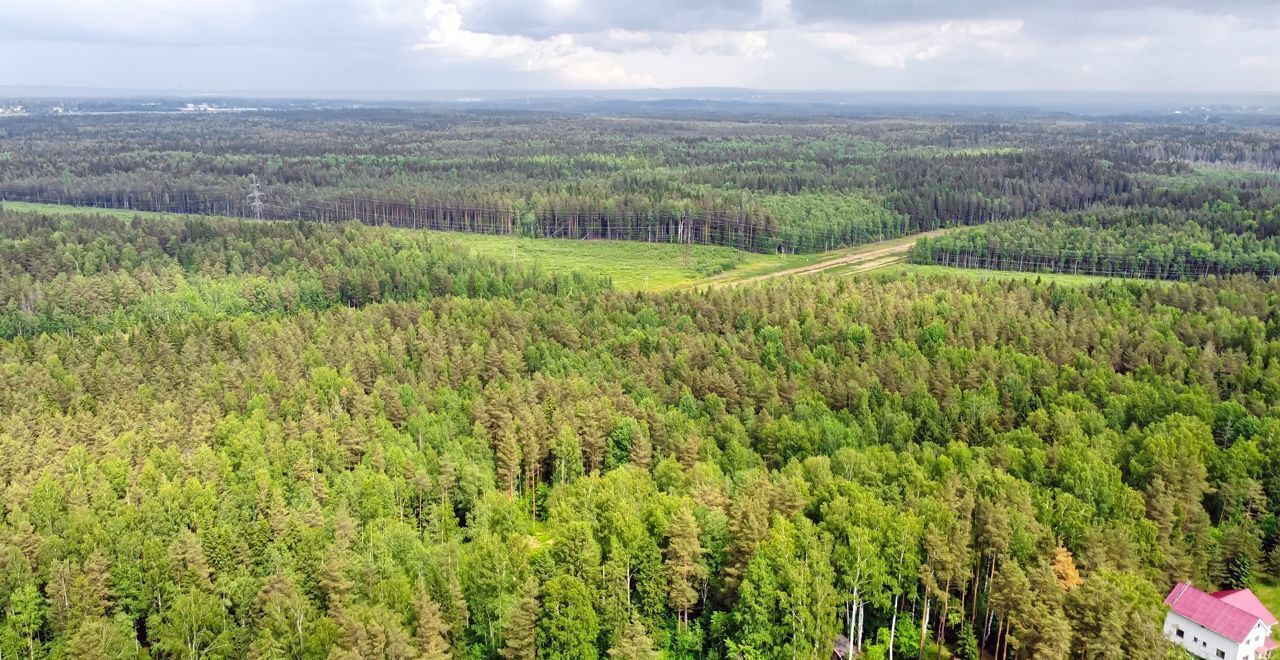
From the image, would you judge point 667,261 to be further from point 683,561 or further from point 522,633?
point 522,633

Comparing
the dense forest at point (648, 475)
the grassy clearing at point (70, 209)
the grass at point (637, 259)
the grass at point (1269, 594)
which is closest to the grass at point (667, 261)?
the grass at point (637, 259)

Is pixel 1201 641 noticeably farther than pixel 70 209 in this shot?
No

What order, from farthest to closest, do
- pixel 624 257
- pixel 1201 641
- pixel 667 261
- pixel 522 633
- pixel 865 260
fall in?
pixel 624 257 < pixel 667 261 < pixel 865 260 < pixel 1201 641 < pixel 522 633

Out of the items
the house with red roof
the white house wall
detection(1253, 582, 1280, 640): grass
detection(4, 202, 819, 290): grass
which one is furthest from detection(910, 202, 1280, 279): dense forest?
the white house wall

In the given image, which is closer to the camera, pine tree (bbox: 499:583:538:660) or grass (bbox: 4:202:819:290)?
pine tree (bbox: 499:583:538:660)

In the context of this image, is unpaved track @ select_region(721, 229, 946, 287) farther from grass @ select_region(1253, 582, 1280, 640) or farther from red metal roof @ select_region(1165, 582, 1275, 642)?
red metal roof @ select_region(1165, 582, 1275, 642)

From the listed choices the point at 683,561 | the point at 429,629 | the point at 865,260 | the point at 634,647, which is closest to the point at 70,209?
the point at 865,260

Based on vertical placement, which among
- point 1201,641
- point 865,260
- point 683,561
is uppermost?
point 865,260
